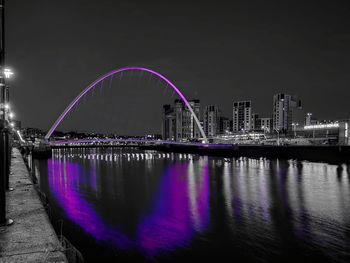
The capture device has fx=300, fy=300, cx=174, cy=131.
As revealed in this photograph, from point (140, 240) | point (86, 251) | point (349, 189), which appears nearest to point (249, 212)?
point (140, 240)

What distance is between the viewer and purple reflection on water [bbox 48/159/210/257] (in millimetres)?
13664

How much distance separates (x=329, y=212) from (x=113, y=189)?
19.3 meters

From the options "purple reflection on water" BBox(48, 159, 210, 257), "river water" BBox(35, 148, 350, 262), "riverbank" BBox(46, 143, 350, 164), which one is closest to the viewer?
"river water" BBox(35, 148, 350, 262)

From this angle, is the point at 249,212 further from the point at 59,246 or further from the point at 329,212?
the point at 59,246

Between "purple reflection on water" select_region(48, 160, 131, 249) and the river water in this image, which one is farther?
"purple reflection on water" select_region(48, 160, 131, 249)

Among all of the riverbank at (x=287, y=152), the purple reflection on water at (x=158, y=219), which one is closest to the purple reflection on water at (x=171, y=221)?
the purple reflection on water at (x=158, y=219)

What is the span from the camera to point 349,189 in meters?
28.0

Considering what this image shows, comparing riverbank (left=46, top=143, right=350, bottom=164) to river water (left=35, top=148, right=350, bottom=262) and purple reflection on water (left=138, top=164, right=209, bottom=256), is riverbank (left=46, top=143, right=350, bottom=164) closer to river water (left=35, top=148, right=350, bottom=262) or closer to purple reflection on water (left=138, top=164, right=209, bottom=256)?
river water (left=35, top=148, right=350, bottom=262)

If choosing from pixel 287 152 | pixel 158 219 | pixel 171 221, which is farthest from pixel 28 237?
pixel 287 152

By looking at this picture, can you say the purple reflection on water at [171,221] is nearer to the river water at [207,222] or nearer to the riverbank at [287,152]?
the river water at [207,222]

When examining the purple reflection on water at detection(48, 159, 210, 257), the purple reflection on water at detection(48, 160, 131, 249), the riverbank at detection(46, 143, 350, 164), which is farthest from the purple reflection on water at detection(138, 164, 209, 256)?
the riverbank at detection(46, 143, 350, 164)

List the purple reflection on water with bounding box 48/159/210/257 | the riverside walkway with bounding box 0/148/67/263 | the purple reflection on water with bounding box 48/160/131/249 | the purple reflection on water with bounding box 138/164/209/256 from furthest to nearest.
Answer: the purple reflection on water with bounding box 48/160/131/249 < the purple reflection on water with bounding box 48/159/210/257 < the purple reflection on water with bounding box 138/164/209/256 < the riverside walkway with bounding box 0/148/67/263

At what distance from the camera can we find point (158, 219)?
1828 cm

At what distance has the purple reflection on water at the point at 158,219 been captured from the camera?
13664 millimetres
